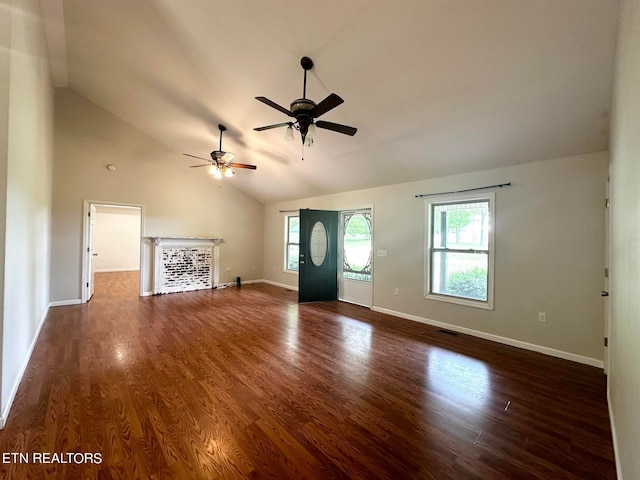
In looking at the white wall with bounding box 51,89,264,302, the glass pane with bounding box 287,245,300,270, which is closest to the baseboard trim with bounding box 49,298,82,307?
the white wall with bounding box 51,89,264,302

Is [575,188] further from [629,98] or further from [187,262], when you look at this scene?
[187,262]

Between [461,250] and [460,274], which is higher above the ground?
[461,250]

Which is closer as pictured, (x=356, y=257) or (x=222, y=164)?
(x=222, y=164)

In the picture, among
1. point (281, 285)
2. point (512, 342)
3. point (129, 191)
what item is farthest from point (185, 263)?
point (512, 342)

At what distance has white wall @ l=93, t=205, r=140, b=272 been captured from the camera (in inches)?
380

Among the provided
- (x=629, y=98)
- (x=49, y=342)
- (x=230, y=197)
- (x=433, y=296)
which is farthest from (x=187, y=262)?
(x=629, y=98)

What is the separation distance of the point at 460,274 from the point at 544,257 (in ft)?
3.59

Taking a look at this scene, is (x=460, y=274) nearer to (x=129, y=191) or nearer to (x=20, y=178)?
(x=20, y=178)

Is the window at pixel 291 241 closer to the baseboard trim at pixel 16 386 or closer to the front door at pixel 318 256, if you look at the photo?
the front door at pixel 318 256

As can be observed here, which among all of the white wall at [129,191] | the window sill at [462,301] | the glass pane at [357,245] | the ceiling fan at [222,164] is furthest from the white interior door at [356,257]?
the white wall at [129,191]

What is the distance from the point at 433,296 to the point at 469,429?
8.35ft

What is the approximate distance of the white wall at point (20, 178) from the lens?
Result: 2.02 meters

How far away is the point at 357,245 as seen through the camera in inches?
229

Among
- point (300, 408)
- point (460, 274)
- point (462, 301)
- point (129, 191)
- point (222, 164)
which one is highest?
point (222, 164)
